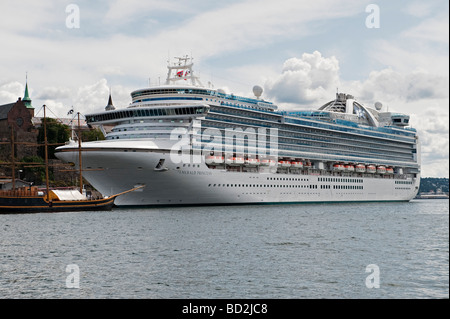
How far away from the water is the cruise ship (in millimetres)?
14498

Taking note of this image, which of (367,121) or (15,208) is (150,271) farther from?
(367,121)

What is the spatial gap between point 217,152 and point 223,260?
37.2m

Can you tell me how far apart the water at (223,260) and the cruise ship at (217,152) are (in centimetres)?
1450

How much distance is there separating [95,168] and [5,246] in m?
26.1

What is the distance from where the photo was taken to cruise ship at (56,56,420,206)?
60188 mm

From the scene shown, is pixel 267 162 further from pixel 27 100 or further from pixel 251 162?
pixel 27 100

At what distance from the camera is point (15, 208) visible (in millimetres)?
63688

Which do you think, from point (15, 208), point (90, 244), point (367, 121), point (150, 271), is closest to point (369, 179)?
point (367, 121)

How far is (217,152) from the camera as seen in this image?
6512cm

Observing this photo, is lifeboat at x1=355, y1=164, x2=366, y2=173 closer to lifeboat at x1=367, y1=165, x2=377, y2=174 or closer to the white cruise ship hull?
lifeboat at x1=367, y1=165, x2=377, y2=174

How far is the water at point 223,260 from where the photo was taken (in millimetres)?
22578
